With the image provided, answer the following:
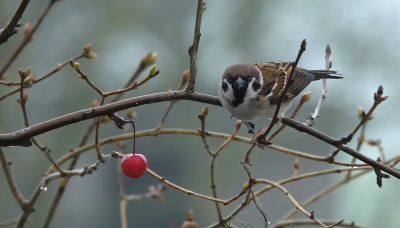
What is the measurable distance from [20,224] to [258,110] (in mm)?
703

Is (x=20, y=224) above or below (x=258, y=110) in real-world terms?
below

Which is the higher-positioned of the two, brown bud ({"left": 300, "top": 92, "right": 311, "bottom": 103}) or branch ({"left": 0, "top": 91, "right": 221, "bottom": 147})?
brown bud ({"left": 300, "top": 92, "right": 311, "bottom": 103})

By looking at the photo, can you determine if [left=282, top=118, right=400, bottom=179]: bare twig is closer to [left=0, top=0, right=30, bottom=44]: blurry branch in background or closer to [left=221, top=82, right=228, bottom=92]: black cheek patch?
[left=221, top=82, right=228, bottom=92]: black cheek patch

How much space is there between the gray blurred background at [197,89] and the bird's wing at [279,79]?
53 centimetres

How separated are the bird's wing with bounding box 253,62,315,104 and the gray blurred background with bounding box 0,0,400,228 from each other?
0.53 meters

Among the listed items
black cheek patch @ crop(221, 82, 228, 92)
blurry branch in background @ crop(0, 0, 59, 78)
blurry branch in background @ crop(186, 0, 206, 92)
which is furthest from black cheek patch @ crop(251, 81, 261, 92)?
blurry branch in background @ crop(0, 0, 59, 78)

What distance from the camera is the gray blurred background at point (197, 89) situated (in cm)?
225

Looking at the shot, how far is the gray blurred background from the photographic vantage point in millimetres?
2250

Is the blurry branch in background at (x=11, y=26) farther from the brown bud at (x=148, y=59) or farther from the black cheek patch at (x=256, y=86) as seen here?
the black cheek patch at (x=256, y=86)

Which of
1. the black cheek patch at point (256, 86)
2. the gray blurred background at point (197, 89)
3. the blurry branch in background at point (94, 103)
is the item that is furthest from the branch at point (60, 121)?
the gray blurred background at point (197, 89)

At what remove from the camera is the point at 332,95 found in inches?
118

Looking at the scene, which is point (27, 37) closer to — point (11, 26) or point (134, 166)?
point (11, 26)

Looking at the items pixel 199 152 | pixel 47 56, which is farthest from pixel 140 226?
pixel 47 56

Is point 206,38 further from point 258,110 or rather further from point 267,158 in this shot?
point 258,110
